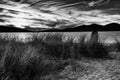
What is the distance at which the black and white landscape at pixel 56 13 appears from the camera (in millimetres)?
1835

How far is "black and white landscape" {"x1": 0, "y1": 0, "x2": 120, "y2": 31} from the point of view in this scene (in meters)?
1.83

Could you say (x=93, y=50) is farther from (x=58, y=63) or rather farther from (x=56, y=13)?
(x=56, y=13)

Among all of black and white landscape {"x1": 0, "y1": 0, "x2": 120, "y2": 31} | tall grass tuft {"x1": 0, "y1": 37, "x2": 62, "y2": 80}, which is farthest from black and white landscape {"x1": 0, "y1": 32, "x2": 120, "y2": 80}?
black and white landscape {"x1": 0, "y1": 0, "x2": 120, "y2": 31}

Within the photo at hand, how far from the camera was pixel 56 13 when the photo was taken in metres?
1.91

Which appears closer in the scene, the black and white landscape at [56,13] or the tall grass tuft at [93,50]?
the black and white landscape at [56,13]

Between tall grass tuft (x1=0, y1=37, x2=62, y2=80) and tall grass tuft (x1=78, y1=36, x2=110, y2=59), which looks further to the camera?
tall grass tuft (x1=78, y1=36, x2=110, y2=59)

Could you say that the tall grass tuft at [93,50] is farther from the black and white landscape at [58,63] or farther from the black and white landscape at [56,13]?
the black and white landscape at [56,13]

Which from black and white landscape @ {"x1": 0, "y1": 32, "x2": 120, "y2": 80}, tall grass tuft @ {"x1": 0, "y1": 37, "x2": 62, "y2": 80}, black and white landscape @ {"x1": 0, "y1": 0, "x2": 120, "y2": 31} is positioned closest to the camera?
tall grass tuft @ {"x1": 0, "y1": 37, "x2": 62, "y2": 80}

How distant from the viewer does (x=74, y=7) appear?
1884 mm

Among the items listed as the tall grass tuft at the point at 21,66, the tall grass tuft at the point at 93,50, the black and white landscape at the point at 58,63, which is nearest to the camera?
the tall grass tuft at the point at 21,66

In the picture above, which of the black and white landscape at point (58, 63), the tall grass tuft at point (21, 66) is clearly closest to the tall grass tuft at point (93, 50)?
the black and white landscape at point (58, 63)

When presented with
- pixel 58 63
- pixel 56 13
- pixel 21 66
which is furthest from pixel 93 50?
pixel 21 66

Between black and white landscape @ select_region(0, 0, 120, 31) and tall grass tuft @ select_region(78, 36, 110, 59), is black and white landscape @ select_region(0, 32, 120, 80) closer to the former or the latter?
tall grass tuft @ select_region(78, 36, 110, 59)

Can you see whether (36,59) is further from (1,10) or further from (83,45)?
(83,45)
